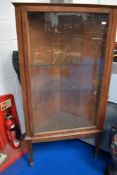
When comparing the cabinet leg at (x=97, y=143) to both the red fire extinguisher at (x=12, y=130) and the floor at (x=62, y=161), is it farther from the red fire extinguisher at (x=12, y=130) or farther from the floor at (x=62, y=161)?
the red fire extinguisher at (x=12, y=130)

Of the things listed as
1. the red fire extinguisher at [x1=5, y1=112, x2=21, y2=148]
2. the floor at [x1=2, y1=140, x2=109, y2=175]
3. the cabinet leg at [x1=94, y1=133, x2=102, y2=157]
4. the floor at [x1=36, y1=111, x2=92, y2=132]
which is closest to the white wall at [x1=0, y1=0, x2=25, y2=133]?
the red fire extinguisher at [x1=5, y1=112, x2=21, y2=148]

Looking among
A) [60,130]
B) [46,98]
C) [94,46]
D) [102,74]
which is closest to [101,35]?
[94,46]

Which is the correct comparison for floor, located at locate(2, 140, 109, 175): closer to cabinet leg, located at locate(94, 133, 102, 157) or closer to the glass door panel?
cabinet leg, located at locate(94, 133, 102, 157)

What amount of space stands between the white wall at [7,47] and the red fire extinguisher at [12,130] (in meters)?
0.25

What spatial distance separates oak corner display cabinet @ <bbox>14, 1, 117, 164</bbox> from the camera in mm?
1229

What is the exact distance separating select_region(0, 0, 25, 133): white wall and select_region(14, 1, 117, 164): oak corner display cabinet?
386 millimetres

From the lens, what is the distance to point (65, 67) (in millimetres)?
1624

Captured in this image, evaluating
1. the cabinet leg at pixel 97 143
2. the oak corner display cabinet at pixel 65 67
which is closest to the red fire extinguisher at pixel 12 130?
the oak corner display cabinet at pixel 65 67

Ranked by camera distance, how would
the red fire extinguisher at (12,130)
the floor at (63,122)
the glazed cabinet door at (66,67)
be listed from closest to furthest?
the glazed cabinet door at (66,67)
the floor at (63,122)
the red fire extinguisher at (12,130)

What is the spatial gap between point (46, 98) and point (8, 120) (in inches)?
18.1

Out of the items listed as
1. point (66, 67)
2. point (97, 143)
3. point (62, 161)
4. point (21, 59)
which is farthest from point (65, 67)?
point (62, 161)

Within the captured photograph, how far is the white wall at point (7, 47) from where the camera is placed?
63.4 inches

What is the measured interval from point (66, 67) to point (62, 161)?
0.89 meters

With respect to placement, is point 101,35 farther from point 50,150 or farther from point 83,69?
point 50,150
